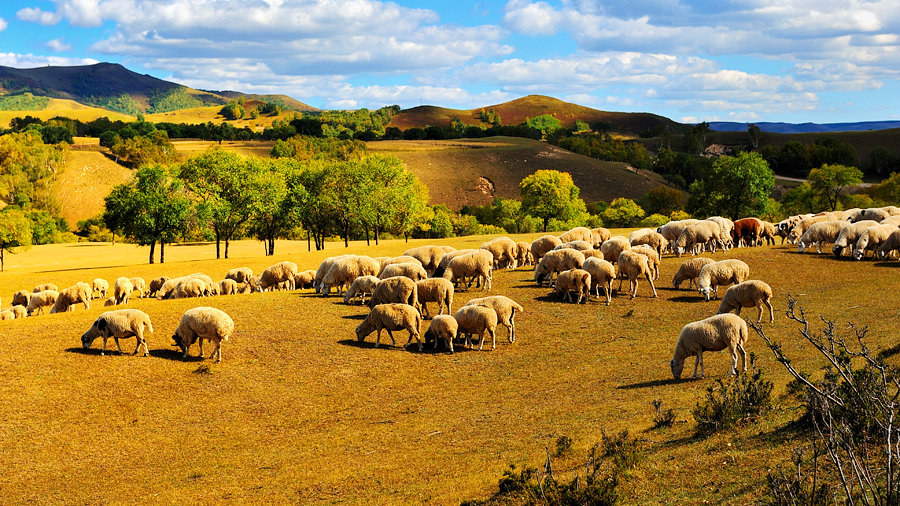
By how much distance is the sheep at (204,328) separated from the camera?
869 inches

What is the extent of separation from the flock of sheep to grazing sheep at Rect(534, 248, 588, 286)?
0.16ft

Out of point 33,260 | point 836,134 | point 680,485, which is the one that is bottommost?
point 33,260

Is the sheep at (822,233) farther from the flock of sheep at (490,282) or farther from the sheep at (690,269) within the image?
the sheep at (690,269)

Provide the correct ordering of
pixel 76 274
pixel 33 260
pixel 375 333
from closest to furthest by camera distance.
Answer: pixel 375 333
pixel 76 274
pixel 33 260

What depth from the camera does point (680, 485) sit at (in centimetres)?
1093

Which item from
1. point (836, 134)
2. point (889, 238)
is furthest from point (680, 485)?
point (836, 134)

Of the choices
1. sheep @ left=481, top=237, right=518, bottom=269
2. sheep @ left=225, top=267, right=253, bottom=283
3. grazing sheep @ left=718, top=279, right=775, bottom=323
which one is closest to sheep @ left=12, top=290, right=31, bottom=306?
sheep @ left=225, top=267, right=253, bottom=283

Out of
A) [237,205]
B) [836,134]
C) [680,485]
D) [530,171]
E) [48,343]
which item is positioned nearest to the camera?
[680,485]

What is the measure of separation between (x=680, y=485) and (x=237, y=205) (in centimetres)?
5850

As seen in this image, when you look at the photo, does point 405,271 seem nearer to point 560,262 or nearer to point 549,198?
point 560,262

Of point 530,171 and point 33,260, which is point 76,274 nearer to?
point 33,260

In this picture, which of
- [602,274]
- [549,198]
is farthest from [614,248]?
[549,198]

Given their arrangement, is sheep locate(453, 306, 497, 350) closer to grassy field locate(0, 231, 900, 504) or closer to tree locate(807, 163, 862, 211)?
grassy field locate(0, 231, 900, 504)

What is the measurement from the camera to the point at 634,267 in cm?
3061
